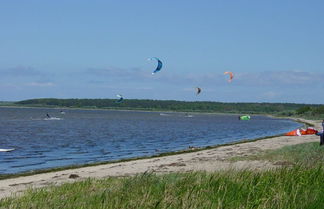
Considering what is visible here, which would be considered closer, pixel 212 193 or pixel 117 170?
pixel 212 193

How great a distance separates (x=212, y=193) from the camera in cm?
923

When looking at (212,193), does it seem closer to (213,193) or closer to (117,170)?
(213,193)

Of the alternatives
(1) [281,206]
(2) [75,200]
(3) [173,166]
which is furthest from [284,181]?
(3) [173,166]

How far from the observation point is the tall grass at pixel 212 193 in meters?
8.48

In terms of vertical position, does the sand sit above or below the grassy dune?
below

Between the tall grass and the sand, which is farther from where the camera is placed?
the sand

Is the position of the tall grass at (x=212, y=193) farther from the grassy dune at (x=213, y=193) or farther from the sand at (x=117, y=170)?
the sand at (x=117, y=170)

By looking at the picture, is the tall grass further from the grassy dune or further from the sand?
the sand

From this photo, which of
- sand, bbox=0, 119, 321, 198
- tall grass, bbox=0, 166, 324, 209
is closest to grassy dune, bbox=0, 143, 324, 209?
tall grass, bbox=0, 166, 324, 209

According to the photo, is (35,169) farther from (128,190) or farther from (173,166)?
(128,190)

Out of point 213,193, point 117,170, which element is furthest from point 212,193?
point 117,170

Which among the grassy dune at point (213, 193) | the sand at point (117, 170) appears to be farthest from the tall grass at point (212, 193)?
the sand at point (117, 170)

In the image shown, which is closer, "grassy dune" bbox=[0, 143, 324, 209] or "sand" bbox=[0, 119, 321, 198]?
"grassy dune" bbox=[0, 143, 324, 209]

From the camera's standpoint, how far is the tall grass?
334 inches
